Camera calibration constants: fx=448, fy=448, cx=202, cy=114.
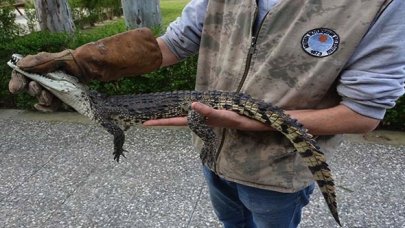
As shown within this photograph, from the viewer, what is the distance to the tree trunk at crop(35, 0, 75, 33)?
770 centimetres

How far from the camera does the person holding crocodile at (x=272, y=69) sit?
156 cm

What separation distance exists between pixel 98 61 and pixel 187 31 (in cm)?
43

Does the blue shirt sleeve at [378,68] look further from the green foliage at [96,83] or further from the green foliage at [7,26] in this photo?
the green foliage at [7,26]

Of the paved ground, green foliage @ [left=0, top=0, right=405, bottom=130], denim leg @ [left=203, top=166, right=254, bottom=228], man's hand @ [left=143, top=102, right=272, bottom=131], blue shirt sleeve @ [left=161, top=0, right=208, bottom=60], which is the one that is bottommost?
the paved ground

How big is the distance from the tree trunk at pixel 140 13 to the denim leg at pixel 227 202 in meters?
4.27

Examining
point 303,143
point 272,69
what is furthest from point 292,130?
point 272,69

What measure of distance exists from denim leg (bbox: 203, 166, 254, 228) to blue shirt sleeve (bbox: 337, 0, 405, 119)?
0.76 meters

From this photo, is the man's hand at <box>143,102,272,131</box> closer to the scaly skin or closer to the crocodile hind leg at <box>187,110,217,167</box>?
the scaly skin

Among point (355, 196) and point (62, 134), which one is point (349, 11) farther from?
point (62, 134)

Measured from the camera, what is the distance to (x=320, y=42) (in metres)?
1.61

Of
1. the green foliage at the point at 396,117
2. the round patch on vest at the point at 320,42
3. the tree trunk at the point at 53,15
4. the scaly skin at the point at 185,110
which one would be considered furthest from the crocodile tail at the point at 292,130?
the tree trunk at the point at 53,15

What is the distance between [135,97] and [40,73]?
1.74ft

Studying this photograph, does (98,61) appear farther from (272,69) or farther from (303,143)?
(303,143)

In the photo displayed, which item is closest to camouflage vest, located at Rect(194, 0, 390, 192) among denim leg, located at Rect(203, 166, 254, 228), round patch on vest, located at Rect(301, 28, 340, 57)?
round patch on vest, located at Rect(301, 28, 340, 57)
